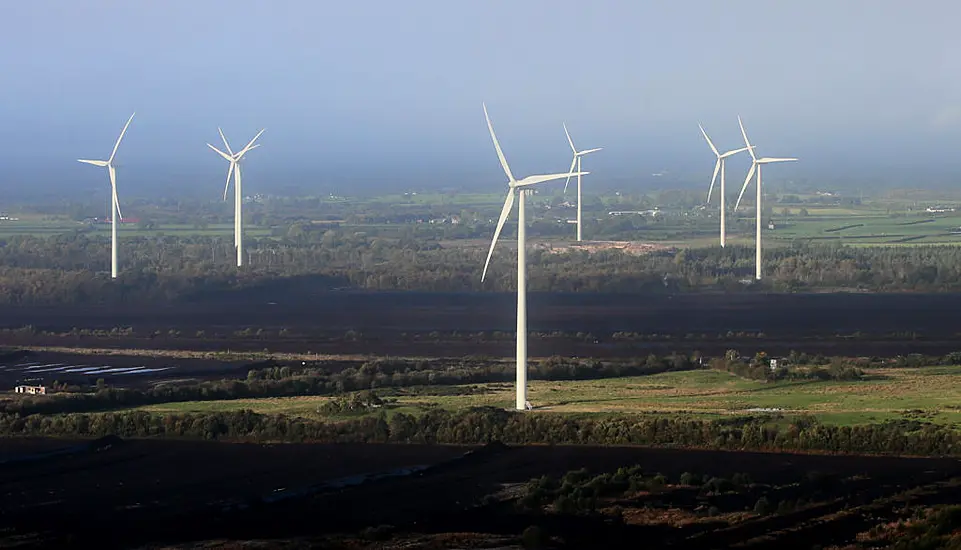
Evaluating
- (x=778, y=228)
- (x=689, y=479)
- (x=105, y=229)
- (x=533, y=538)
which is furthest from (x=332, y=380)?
(x=105, y=229)

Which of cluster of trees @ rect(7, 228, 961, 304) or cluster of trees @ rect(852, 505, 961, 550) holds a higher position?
cluster of trees @ rect(7, 228, 961, 304)

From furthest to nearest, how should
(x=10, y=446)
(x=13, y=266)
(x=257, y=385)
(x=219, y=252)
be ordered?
(x=219, y=252), (x=13, y=266), (x=257, y=385), (x=10, y=446)

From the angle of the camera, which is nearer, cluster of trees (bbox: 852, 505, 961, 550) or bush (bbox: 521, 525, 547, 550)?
cluster of trees (bbox: 852, 505, 961, 550)

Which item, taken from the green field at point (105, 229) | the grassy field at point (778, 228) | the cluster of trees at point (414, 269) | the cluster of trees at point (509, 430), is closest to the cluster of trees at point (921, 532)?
the cluster of trees at point (509, 430)

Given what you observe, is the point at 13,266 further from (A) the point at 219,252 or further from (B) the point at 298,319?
(B) the point at 298,319

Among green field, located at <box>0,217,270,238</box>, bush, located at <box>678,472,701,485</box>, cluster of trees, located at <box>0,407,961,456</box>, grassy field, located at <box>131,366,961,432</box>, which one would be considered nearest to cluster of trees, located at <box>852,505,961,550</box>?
bush, located at <box>678,472,701,485</box>

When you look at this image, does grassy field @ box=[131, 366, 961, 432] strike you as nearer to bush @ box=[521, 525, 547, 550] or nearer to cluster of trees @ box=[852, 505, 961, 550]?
cluster of trees @ box=[852, 505, 961, 550]

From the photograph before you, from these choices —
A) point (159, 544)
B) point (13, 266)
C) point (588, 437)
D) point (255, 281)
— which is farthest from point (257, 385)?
point (13, 266)
